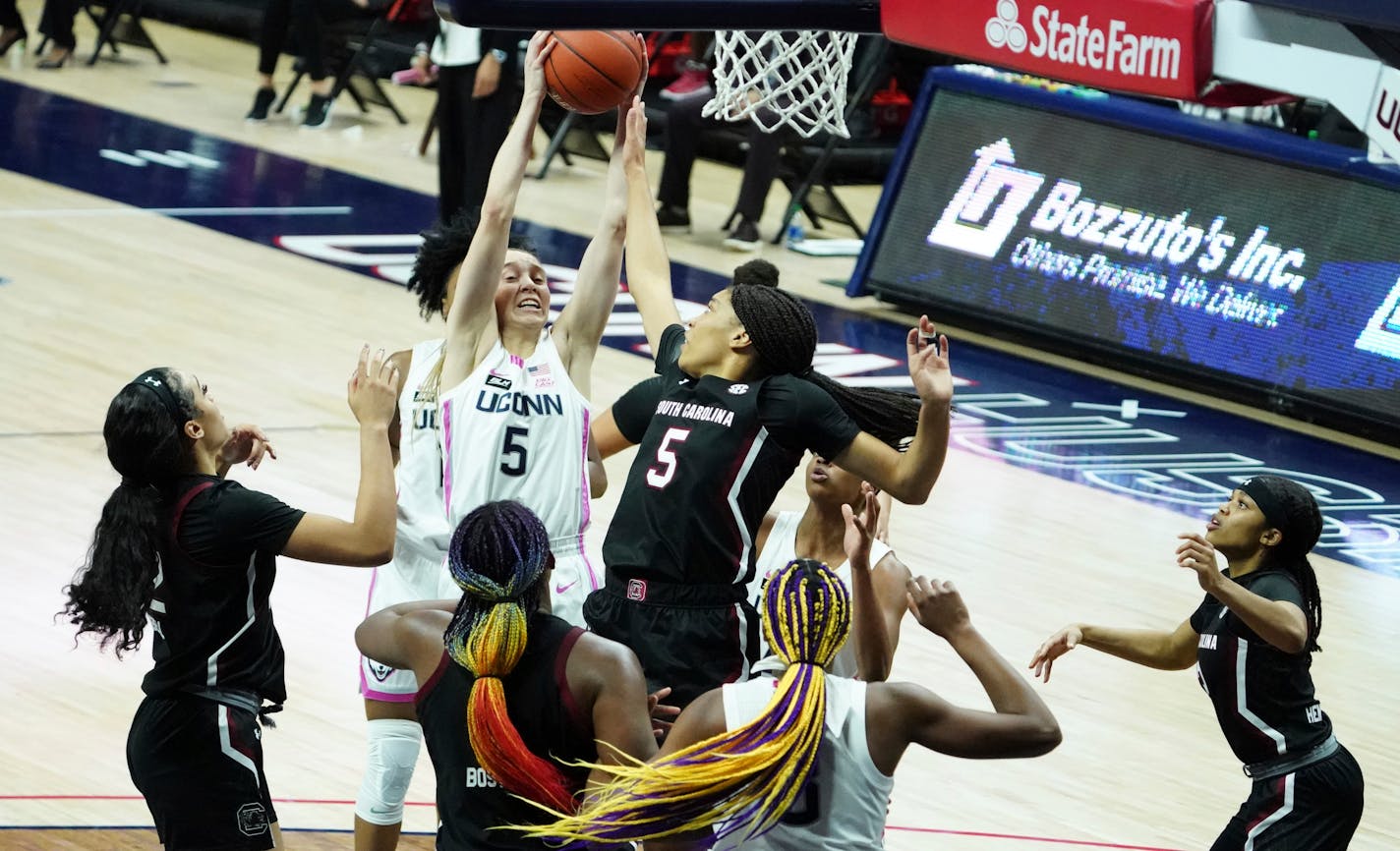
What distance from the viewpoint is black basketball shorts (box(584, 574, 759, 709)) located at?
4398 mm

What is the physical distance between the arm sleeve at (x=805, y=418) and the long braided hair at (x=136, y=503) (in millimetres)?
1238

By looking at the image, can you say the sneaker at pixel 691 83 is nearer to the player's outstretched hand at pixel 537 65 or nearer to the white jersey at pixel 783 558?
the player's outstretched hand at pixel 537 65

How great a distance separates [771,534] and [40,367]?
5.40 metres

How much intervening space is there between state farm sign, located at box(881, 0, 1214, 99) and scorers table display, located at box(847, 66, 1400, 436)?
6192 mm

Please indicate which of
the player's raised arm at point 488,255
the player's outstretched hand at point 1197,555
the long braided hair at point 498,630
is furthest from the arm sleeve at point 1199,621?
the long braided hair at point 498,630

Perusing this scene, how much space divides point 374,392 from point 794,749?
1.27 meters

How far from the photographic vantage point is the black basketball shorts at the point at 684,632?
4398 millimetres

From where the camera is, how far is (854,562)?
3971 mm

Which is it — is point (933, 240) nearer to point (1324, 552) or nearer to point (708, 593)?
point (1324, 552)

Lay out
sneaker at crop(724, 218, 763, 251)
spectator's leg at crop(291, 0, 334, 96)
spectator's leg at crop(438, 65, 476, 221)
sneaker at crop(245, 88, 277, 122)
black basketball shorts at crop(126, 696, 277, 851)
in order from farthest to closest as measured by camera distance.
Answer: sneaker at crop(245, 88, 277, 122)
spectator's leg at crop(291, 0, 334, 96)
sneaker at crop(724, 218, 763, 251)
spectator's leg at crop(438, 65, 476, 221)
black basketball shorts at crop(126, 696, 277, 851)

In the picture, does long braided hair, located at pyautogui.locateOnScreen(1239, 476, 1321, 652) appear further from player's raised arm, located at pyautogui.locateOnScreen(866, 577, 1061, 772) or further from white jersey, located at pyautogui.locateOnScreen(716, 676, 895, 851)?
white jersey, located at pyautogui.locateOnScreen(716, 676, 895, 851)

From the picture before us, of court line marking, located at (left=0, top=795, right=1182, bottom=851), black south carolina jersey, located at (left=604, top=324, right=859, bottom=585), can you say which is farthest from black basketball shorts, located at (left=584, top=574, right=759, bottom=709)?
court line marking, located at (left=0, top=795, right=1182, bottom=851)

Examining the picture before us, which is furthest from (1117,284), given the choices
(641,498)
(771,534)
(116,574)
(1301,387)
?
(116,574)

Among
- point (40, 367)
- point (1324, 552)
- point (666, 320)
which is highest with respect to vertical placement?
point (666, 320)
